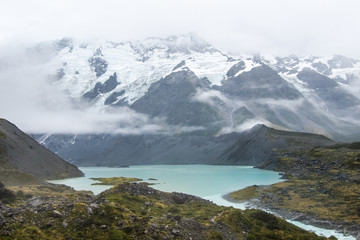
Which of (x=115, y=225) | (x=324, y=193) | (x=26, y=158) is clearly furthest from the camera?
(x=26, y=158)

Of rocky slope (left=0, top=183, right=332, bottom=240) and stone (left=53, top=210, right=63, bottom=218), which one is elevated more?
stone (left=53, top=210, right=63, bottom=218)

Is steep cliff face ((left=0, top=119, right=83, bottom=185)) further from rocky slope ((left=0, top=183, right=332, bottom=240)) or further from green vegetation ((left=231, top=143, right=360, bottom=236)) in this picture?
rocky slope ((left=0, top=183, right=332, bottom=240))

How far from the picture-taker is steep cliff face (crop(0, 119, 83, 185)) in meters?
144

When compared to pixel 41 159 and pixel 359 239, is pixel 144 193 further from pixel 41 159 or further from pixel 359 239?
pixel 41 159

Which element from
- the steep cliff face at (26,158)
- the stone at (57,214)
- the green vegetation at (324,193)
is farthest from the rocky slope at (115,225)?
the steep cliff face at (26,158)

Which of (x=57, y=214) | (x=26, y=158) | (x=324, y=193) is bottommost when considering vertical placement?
(x=324, y=193)

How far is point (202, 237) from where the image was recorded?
36344 millimetres

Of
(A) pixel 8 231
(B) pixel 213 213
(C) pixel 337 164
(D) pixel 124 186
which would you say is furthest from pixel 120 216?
(C) pixel 337 164

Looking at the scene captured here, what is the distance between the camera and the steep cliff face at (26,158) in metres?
144

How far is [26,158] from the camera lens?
158m

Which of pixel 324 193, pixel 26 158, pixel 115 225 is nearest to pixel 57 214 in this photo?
pixel 115 225

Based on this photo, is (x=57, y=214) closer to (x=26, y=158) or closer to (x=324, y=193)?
(x=324, y=193)

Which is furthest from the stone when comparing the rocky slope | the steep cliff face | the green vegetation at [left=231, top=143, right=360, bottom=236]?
the steep cliff face

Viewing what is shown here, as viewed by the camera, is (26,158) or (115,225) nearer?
(115,225)
